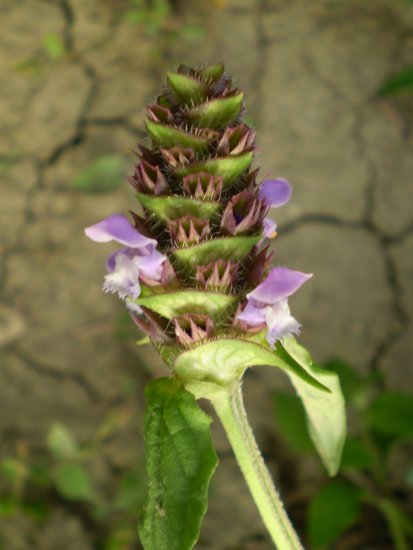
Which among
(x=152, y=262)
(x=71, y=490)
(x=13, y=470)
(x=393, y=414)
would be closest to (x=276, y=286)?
(x=152, y=262)

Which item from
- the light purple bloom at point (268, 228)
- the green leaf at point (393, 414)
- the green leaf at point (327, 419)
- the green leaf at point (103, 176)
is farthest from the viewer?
the green leaf at point (103, 176)

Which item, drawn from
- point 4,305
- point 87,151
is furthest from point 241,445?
point 87,151

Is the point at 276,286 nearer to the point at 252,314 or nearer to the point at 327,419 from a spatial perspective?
the point at 252,314

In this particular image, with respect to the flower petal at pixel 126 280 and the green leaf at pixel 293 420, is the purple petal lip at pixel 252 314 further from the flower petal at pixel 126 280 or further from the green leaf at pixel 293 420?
the green leaf at pixel 293 420

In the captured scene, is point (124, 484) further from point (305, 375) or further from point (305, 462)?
point (305, 375)

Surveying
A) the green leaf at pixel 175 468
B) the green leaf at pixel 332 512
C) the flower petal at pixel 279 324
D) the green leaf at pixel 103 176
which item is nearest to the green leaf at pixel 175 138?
the flower petal at pixel 279 324

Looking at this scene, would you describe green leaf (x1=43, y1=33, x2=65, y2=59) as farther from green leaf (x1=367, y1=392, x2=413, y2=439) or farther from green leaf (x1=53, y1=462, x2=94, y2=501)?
green leaf (x1=367, y1=392, x2=413, y2=439)
